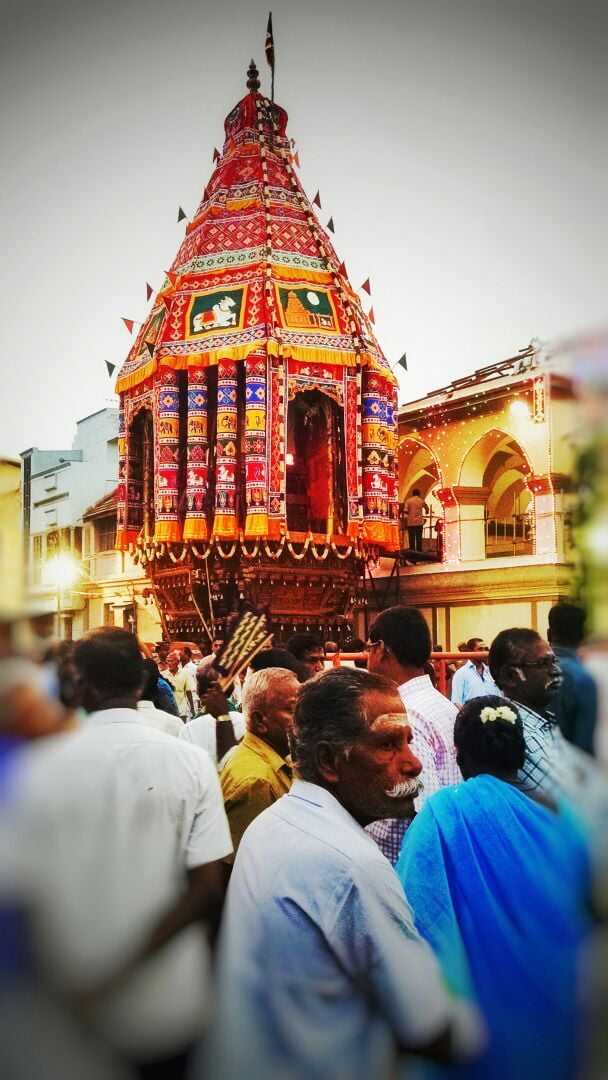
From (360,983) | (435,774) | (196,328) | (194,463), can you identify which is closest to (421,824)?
(435,774)

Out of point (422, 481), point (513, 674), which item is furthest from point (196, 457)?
point (513, 674)

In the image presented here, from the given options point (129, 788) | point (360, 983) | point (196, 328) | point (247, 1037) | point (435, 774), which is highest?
point (196, 328)

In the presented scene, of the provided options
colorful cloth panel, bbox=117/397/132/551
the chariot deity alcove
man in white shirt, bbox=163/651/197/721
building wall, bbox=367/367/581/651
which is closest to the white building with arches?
building wall, bbox=367/367/581/651

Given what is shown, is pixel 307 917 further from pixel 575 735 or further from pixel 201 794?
pixel 201 794

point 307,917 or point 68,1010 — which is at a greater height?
point 68,1010

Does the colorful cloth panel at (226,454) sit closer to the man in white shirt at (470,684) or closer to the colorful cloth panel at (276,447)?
the colorful cloth panel at (276,447)

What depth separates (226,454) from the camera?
1365cm

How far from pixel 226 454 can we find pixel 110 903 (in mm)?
13203

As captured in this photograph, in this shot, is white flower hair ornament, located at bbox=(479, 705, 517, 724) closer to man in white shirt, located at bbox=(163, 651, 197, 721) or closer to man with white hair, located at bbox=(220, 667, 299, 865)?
man with white hair, located at bbox=(220, 667, 299, 865)

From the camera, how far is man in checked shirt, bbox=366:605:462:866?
286 cm

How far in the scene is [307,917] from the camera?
53.2 inches

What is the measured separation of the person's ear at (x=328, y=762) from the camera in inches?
70.0

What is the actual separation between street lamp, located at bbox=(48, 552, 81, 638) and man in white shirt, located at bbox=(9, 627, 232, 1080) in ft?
0.45

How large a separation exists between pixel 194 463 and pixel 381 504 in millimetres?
2984
